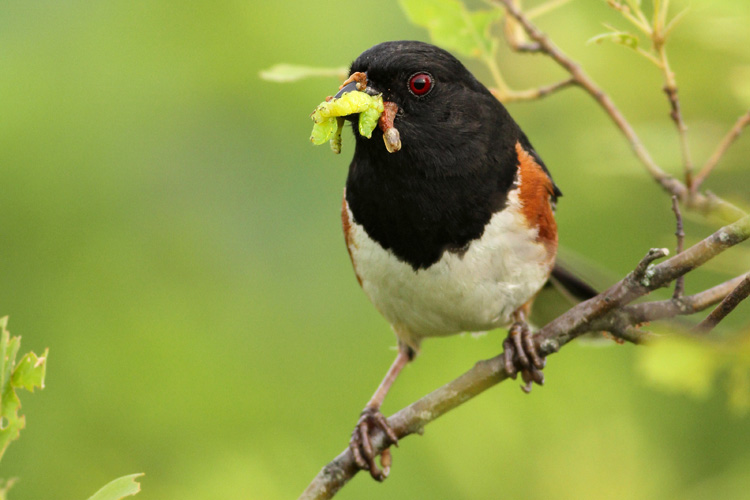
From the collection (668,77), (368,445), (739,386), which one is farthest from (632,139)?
(739,386)

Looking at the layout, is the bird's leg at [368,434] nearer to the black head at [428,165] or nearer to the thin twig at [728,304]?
the black head at [428,165]

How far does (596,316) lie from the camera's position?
191 cm

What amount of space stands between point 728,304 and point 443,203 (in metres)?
1.02

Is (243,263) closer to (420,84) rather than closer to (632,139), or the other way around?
(420,84)

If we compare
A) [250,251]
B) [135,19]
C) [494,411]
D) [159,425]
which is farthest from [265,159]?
[494,411]

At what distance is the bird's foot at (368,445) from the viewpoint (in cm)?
255

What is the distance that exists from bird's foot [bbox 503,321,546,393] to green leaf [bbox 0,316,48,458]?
135 cm

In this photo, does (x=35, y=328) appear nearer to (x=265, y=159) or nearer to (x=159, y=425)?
(x=159, y=425)

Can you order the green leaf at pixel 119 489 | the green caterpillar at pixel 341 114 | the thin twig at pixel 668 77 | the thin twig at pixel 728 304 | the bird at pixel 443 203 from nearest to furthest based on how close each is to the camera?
the green leaf at pixel 119 489
the thin twig at pixel 728 304
the thin twig at pixel 668 77
the green caterpillar at pixel 341 114
the bird at pixel 443 203

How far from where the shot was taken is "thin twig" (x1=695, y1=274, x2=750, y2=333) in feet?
4.42

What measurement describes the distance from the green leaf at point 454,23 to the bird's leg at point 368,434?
1026 mm

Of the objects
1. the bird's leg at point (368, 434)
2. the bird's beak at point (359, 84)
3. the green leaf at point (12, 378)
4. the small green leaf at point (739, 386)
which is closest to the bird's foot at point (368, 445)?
the bird's leg at point (368, 434)

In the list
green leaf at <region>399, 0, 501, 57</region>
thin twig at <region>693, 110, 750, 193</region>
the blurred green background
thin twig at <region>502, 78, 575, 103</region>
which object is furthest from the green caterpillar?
the blurred green background

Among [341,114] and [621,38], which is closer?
[621,38]
